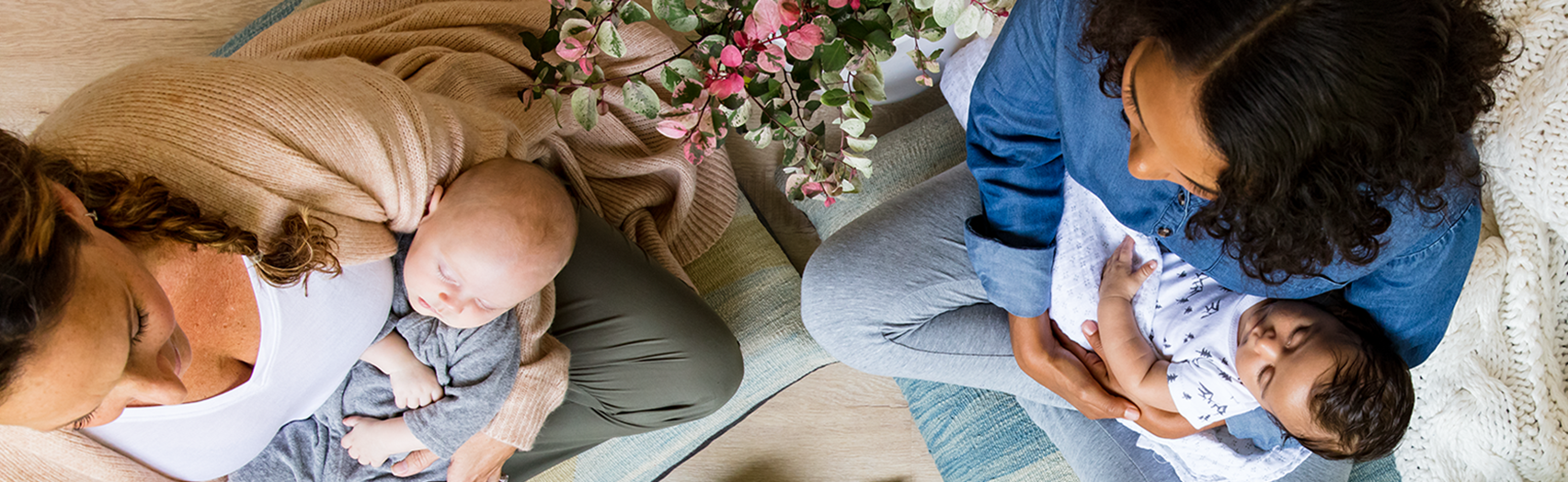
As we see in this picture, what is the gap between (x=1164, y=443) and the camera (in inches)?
51.1

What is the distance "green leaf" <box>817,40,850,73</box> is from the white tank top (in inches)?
27.0

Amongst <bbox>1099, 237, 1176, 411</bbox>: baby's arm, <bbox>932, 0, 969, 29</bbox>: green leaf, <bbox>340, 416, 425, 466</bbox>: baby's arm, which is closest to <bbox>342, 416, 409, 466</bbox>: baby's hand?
A: <bbox>340, 416, 425, 466</bbox>: baby's arm

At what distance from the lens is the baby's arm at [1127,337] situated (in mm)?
1194

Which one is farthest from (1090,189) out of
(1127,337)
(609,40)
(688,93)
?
(609,40)

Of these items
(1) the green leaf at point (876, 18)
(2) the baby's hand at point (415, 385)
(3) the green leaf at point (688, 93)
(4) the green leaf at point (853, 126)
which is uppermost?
(1) the green leaf at point (876, 18)

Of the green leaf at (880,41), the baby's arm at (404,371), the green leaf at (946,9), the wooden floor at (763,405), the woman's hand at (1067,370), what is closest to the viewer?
the green leaf at (946,9)

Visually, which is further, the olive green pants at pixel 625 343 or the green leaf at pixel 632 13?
the olive green pants at pixel 625 343

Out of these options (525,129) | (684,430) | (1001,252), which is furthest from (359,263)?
(1001,252)

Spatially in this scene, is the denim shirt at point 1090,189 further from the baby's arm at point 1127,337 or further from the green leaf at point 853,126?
the green leaf at point 853,126

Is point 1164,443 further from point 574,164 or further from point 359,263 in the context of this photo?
point 359,263

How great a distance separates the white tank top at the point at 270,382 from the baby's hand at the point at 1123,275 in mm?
1071

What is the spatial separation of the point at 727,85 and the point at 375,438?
830mm

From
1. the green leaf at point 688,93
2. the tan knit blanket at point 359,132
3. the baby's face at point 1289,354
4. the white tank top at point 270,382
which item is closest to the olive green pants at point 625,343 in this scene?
the tan knit blanket at point 359,132

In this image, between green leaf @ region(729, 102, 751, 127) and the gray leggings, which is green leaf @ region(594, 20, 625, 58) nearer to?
green leaf @ region(729, 102, 751, 127)
